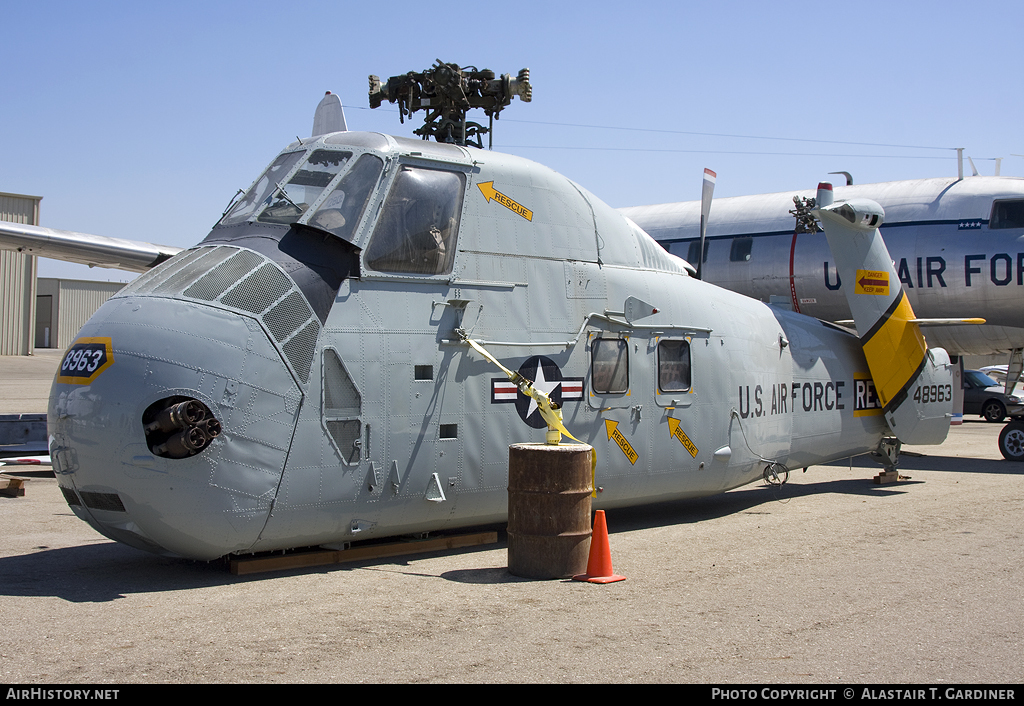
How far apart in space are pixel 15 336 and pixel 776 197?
45061 millimetres

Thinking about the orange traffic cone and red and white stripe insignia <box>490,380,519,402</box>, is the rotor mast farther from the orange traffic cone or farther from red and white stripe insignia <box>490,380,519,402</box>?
the orange traffic cone

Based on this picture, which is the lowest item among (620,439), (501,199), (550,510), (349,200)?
(550,510)

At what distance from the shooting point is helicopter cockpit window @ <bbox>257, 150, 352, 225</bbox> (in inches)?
319

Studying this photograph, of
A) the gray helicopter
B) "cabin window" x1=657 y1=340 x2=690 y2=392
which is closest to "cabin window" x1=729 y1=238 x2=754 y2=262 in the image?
the gray helicopter

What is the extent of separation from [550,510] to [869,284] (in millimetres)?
8239

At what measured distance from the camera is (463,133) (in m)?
10.3

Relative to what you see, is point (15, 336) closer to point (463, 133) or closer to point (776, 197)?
point (776, 197)

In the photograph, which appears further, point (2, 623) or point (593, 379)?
point (593, 379)

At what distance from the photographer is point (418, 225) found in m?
8.39

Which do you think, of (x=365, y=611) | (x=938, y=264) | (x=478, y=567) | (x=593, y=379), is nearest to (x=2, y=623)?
(x=365, y=611)

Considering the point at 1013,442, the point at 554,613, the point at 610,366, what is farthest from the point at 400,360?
the point at 1013,442

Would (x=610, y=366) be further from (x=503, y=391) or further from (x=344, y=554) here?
(x=344, y=554)

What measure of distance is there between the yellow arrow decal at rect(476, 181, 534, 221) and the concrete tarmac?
3367 millimetres

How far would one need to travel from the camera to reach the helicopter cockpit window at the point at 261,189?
8344 millimetres
